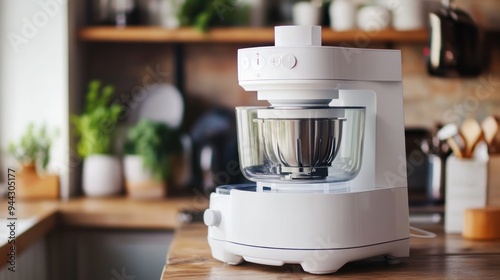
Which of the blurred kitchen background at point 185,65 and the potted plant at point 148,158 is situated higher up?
the blurred kitchen background at point 185,65

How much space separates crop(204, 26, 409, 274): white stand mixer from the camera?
125 centimetres

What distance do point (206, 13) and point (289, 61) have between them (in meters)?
1.40

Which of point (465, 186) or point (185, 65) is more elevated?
point (185, 65)

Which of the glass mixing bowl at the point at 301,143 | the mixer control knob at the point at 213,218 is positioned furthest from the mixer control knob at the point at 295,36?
the mixer control knob at the point at 213,218

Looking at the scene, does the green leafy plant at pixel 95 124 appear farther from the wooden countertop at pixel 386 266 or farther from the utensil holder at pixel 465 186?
the utensil holder at pixel 465 186

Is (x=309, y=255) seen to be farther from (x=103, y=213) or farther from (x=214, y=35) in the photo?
(x=214, y=35)

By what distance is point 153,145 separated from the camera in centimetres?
253

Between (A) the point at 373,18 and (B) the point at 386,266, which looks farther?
(A) the point at 373,18

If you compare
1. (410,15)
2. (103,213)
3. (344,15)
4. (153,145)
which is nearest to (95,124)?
(153,145)

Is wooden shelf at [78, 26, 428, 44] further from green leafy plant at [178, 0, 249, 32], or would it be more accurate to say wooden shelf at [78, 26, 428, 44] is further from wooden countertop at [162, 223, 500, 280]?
wooden countertop at [162, 223, 500, 280]

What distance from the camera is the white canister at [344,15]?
8.64ft

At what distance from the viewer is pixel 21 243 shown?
1.79m

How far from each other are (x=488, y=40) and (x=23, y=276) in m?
1.94

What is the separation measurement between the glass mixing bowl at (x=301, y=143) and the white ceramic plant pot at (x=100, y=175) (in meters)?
1.29
